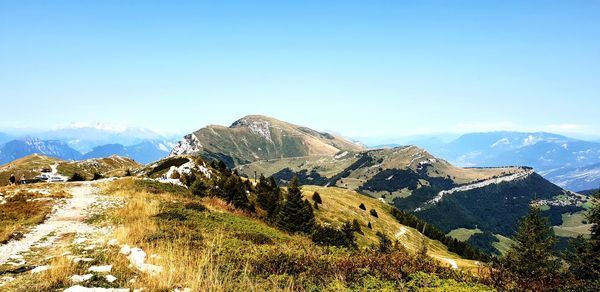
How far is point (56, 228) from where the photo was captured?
901 inches

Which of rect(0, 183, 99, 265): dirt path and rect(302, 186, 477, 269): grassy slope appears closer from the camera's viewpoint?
rect(0, 183, 99, 265): dirt path

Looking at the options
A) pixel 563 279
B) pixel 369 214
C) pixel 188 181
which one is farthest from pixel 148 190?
pixel 369 214

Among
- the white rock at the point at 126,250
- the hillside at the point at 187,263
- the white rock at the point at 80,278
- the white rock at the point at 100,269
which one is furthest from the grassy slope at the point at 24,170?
the white rock at the point at 80,278

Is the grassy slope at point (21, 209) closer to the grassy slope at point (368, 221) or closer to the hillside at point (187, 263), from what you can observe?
the hillside at point (187, 263)

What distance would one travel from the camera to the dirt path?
1705cm

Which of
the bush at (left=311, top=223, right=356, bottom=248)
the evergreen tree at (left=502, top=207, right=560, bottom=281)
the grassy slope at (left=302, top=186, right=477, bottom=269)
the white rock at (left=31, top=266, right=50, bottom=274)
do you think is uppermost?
the white rock at (left=31, top=266, right=50, bottom=274)

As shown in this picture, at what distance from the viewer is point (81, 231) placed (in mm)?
21609

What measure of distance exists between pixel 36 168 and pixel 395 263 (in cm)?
21962

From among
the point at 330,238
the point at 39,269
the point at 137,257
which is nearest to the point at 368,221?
the point at 330,238

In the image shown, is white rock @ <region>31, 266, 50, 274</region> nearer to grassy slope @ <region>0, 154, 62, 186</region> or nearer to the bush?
the bush

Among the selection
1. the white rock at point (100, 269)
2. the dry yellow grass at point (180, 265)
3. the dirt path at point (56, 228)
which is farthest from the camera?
the dirt path at point (56, 228)

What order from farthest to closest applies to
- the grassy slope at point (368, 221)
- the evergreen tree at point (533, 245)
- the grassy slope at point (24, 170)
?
the grassy slope at point (24, 170) → the grassy slope at point (368, 221) → the evergreen tree at point (533, 245)

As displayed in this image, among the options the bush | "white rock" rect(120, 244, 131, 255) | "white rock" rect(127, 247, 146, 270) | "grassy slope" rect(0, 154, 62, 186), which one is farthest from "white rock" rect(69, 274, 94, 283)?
"grassy slope" rect(0, 154, 62, 186)

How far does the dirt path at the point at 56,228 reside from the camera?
1705cm
